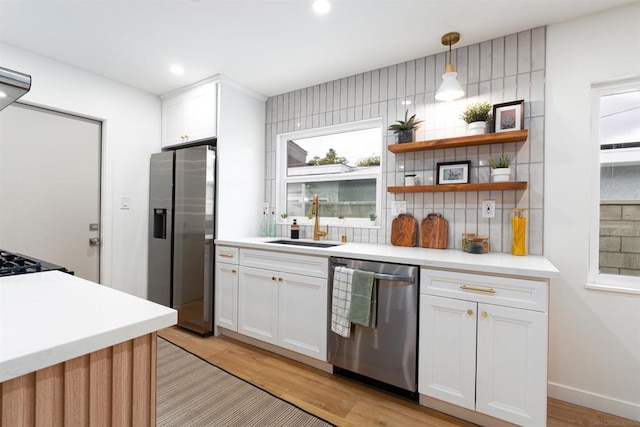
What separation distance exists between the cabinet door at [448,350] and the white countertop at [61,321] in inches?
58.6

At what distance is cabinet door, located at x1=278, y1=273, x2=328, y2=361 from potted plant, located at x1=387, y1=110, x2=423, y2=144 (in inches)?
51.1

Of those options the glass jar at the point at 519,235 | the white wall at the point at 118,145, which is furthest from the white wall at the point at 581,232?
the white wall at the point at 118,145

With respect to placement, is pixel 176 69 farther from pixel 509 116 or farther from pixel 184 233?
pixel 509 116

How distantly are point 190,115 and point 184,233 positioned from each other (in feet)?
4.05

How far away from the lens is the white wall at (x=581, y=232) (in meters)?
1.83

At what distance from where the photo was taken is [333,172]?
10.1ft

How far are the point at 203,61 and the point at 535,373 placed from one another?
320cm

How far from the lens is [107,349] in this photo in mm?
729

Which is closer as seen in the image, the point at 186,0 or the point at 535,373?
the point at 535,373

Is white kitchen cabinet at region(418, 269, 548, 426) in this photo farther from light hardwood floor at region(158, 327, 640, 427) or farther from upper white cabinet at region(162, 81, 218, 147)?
upper white cabinet at region(162, 81, 218, 147)

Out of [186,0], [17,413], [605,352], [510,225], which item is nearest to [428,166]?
[510,225]

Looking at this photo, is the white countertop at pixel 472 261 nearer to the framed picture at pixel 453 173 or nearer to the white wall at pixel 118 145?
the framed picture at pixel 453 173

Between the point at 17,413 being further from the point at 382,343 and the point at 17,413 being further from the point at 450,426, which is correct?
the point at 450,426

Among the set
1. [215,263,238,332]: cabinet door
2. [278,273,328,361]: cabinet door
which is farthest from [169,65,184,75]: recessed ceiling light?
[278,273,328,361]: cabinet door
